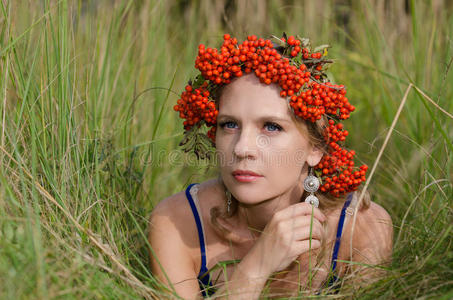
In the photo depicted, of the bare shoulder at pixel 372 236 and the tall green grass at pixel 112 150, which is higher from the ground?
the tall green grass at pixel 112 150

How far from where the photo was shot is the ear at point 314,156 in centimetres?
265

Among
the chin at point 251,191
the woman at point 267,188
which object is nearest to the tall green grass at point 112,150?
the woman at point 267,188

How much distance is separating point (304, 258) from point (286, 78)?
1.00 m

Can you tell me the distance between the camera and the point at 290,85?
2412mm

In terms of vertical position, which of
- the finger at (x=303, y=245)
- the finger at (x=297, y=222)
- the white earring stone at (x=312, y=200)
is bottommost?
the finger at (x=303, y=245)

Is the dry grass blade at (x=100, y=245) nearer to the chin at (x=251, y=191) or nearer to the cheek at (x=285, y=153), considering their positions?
the chin at (x=251, y=191)

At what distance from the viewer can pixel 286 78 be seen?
2400 mm

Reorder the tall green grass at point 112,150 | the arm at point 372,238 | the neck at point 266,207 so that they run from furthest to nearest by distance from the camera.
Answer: the neck at point 266,207 → the arm at point 372,238 → the tall green grass at point 112,150

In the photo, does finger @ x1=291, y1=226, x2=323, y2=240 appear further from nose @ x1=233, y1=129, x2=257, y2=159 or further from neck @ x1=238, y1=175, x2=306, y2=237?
nose @ x1=233, y1=129, x2=257, y2=159

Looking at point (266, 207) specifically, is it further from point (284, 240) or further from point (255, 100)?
point (255, 100)

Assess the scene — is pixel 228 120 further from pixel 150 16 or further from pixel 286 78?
pixel 150 16

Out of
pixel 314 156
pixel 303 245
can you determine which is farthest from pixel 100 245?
pixel 314 156

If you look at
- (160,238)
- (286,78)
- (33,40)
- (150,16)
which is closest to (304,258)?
(160,238)

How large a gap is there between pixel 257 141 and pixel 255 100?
0.65ft
